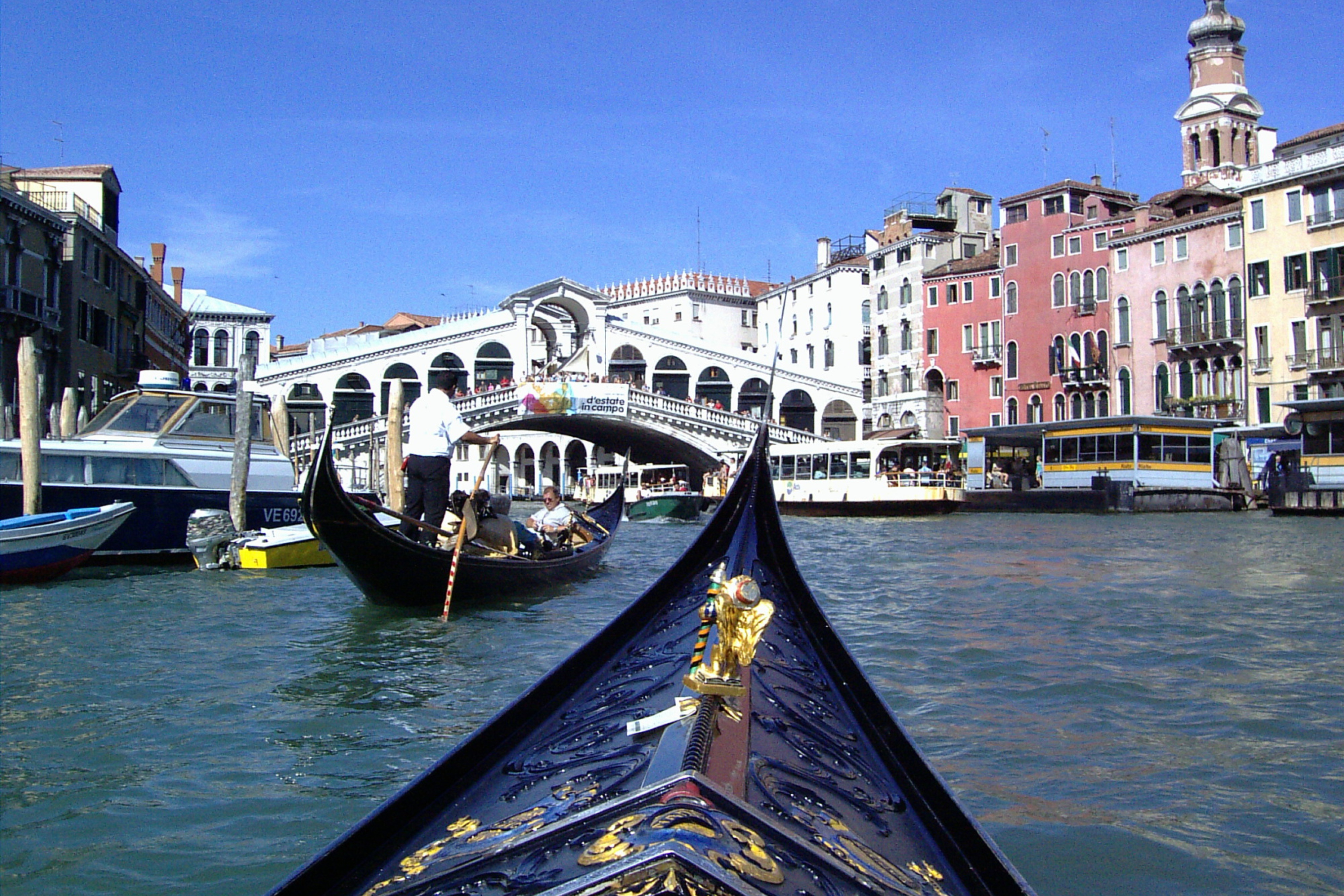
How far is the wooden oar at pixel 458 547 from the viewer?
583 cm

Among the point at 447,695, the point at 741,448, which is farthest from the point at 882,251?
the point at 447,695

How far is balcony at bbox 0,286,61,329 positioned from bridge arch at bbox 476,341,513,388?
1248 centimetres

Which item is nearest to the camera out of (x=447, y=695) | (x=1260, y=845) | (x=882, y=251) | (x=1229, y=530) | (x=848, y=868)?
(x=848, y=868)

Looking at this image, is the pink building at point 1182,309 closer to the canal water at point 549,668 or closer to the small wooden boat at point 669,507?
the small wooden boat at point 669,507

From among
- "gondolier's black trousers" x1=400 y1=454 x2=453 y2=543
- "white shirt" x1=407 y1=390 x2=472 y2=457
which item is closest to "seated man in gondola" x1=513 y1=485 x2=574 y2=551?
"gondolier's black trousers" x1=400 y1=454 x2=453 y2=543

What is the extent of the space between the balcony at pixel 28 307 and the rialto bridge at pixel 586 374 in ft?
24.8

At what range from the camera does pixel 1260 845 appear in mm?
2506

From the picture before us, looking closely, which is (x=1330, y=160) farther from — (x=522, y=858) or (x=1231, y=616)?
(x=522, y=858)

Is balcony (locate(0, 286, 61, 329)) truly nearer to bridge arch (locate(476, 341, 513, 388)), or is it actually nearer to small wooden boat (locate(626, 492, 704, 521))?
small wooden boat (locate(626, 492, 704, 521))

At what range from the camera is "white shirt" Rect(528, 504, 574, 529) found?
829 centimetres

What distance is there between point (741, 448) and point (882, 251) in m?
6.72

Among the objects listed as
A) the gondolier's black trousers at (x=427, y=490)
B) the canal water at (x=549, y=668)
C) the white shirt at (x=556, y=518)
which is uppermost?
the gondolier's black trousers at (x=427, y=490)

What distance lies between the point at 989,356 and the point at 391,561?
2042cm

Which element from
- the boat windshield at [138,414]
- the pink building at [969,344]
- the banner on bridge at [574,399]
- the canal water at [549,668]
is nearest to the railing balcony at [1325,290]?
the pink building at [969,344]
